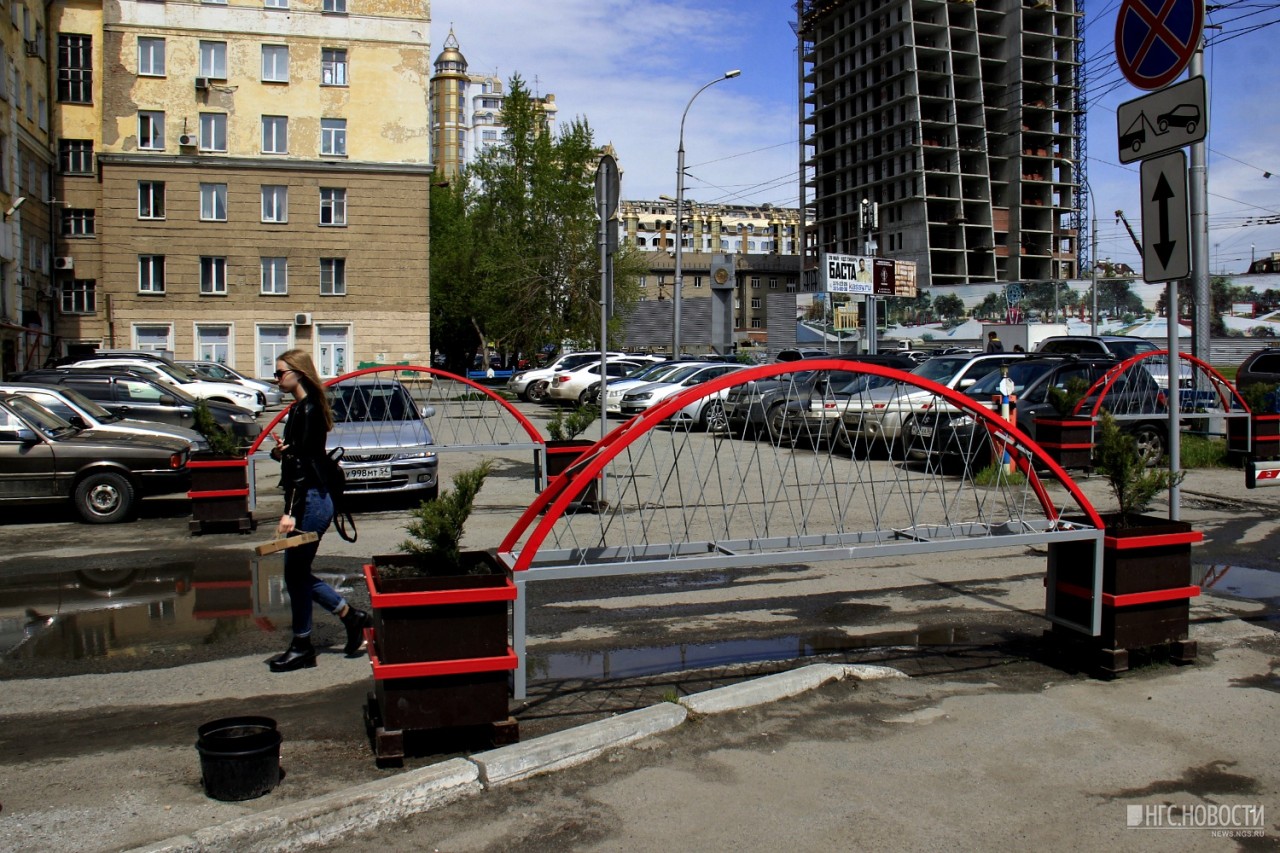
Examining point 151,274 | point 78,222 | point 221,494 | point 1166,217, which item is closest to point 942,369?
point 221,494

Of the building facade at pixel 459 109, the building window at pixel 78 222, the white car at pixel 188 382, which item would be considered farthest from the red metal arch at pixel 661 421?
the building facade at pixel 459 109

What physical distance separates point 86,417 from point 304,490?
860 centimetres

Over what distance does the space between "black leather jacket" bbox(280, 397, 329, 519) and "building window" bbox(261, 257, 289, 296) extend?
132 ft

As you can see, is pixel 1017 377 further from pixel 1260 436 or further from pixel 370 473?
pixel 370 473

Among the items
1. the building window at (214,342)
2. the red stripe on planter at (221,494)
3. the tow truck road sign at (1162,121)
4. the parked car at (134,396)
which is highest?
the building window at (214,342)

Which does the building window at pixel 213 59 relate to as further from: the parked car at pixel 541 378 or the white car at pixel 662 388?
the white car at pixel 662 388

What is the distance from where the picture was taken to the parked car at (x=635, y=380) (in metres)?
27.9

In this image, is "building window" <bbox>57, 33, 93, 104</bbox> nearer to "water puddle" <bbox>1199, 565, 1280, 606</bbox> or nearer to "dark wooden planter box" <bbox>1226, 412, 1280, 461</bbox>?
"dark wooden planter box" <bbox>1226, 412, 1280, 461</bbox>

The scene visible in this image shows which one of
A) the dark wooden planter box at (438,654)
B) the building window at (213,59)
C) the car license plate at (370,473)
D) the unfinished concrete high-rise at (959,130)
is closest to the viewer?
the dark wooden planter box at (438,654)

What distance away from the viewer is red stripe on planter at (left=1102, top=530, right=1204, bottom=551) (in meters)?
5.97

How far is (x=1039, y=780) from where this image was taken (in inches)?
185

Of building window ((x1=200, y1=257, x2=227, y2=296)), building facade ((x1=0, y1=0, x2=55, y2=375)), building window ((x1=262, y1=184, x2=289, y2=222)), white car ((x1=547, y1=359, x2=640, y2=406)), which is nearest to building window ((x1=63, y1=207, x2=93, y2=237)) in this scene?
building facade ((x1=0, y1=0, x2=55, y2=375))

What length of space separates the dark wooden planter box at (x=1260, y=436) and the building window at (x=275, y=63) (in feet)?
129

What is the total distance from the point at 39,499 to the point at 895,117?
319 ft
